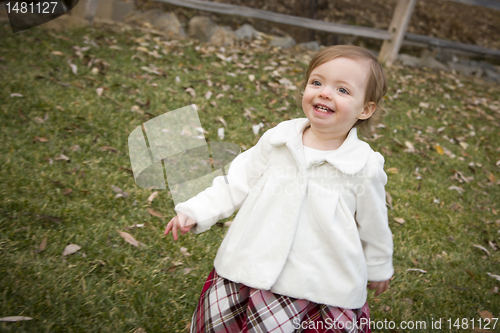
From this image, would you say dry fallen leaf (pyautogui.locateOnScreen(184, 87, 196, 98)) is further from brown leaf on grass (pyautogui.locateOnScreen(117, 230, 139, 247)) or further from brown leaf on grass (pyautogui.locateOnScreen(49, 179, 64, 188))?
brown leaf on grass (pyautogui.locateOnScreen(117, 230, 139, 247))

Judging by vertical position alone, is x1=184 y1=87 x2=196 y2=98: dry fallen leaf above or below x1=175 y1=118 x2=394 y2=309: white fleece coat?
below

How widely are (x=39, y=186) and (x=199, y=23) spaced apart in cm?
450

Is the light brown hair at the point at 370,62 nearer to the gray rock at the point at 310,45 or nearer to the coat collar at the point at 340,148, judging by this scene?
the coat collar at the point at 340,148

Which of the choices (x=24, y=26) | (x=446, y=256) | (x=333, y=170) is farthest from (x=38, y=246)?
(x=24, y=26)

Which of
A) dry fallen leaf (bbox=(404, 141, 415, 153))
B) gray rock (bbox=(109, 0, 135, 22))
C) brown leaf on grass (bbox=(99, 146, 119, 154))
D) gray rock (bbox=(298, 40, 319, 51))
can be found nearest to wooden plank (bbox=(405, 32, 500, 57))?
gray rock (bbox=(298, 40, 319, 51))

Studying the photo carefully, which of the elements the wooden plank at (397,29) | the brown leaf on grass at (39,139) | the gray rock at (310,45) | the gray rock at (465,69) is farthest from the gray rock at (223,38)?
the gray rock at (465,69)

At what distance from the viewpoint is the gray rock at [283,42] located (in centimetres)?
672

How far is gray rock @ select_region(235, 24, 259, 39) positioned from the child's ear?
5411 millimetres

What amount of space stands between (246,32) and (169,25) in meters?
1.29

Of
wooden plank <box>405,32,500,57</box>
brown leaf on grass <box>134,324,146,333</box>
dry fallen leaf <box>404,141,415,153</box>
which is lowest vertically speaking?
dry fallen leaf <box>404,141,415,153</box>

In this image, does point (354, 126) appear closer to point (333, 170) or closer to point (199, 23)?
point (333, 170)

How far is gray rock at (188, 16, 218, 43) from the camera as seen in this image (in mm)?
6391

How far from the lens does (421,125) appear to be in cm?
527

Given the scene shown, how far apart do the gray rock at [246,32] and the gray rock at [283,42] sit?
0.33 m
